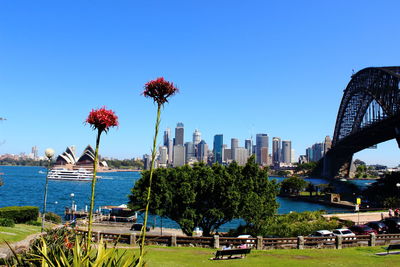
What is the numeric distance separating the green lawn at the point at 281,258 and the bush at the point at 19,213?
17.0m

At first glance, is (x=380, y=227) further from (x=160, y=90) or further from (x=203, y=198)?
(x=160, y=90)

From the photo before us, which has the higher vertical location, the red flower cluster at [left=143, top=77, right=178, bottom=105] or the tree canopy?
the red flower cluster at [left=143, top=77, right=178, bottom=105]

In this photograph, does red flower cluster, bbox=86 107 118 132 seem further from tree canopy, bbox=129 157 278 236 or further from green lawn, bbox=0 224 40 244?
tree canopy, bbox=129 157 278 236

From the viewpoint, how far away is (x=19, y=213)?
114 ft

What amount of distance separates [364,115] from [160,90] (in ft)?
449

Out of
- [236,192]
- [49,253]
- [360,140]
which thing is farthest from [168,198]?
[360,140]

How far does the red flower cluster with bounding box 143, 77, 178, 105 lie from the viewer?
21.7 ft

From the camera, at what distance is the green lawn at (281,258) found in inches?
742

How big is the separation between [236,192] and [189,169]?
5.21 meters

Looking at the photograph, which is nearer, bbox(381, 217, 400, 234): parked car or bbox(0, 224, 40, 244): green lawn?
bbox(0, 224, 40, 244): green lawn

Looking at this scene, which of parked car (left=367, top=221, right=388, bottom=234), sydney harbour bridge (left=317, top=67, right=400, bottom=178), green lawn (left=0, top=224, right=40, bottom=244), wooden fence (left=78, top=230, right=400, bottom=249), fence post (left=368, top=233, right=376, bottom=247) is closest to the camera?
green lawn (left=0, top=224, right=40, bottom=244)

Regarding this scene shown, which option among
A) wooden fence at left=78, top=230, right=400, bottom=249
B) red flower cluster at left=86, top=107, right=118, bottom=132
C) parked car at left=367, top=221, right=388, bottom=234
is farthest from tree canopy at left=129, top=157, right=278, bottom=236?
red flower cluster at left=86, top=107, right=118, bottom=132

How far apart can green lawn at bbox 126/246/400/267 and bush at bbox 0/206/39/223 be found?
1704 centimetres

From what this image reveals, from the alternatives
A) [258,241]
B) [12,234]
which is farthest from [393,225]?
[12,234]
